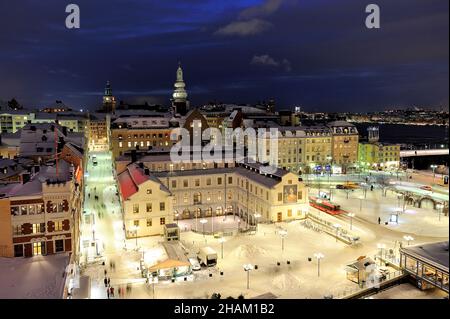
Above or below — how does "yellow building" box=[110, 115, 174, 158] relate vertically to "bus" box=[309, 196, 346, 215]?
above

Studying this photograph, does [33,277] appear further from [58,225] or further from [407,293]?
[407,293]

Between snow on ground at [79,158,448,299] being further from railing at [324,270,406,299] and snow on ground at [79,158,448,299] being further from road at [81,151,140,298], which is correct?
railing at [324,270,406,299]

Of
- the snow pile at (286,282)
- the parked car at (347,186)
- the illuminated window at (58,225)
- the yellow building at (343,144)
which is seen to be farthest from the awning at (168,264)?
the yellow building at (343,144)

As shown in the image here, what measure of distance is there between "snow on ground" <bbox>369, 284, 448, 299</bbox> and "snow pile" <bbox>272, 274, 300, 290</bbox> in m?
5.12

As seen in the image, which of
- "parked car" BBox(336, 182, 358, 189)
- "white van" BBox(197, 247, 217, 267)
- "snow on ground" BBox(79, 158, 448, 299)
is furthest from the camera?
"parked car" BBox(336, 182, 358, 189)

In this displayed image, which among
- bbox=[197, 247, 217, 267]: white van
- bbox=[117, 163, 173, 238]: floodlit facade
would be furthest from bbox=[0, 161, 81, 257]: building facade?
bbox=[117, 163, 173, 238]: floodlit facade

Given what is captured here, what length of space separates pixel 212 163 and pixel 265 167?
26.4ft

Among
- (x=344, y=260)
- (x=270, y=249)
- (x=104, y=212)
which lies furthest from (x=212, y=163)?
(x=344, y=260)

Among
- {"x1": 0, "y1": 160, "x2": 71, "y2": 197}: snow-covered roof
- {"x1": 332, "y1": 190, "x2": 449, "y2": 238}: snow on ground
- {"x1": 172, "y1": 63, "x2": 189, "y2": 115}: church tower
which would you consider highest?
{"x1": 172, "y1": 63, "x2": 189, "y2": 115}: church tower

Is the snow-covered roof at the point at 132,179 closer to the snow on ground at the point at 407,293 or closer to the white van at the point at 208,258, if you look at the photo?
the white van at the point at 208,258

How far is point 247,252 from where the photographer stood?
35.1m

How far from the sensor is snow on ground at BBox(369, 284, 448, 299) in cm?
2659

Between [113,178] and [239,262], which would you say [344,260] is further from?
[113,178]

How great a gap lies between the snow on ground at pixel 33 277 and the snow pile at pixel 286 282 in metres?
14.4
